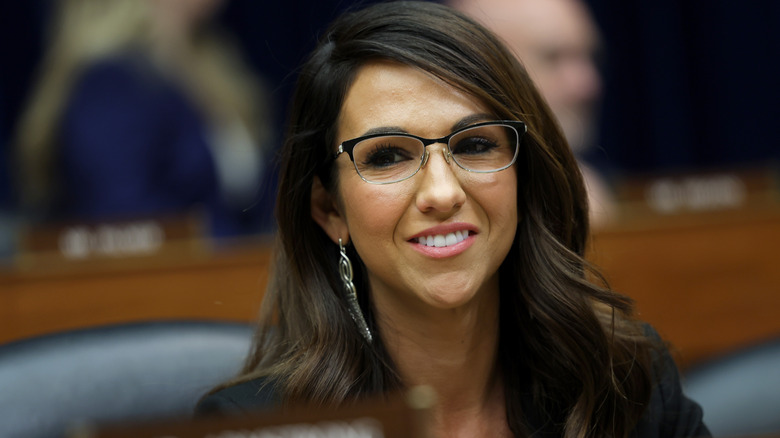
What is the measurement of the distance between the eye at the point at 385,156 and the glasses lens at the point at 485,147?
66mm

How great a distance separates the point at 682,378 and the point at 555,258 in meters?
0.30

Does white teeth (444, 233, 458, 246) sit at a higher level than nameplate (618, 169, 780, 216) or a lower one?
higher

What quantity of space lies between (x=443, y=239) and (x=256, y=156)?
241 cm

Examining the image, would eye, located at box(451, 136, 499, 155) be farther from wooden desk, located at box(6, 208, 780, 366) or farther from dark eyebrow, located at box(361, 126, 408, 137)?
wooden desk, located at box(6, 208, 780, 366)

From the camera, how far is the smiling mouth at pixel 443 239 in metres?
1.26

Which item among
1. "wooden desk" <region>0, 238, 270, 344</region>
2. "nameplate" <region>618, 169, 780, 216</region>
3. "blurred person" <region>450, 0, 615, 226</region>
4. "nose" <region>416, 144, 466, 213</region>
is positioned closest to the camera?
"nose" <region>416, 144, 466, 213</region>

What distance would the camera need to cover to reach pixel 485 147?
4.29 feet

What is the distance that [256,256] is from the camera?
96.9 inches

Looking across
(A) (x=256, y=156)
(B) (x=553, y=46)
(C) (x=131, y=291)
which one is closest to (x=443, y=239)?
(C) (x=131, y=291)

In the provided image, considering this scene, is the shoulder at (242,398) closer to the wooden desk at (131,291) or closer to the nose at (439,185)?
the nose at (439,185)

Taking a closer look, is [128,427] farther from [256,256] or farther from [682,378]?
[256,256]

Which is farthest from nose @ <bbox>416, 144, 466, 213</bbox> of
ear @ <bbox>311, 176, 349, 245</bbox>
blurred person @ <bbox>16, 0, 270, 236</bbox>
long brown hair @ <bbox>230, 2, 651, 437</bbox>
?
blurred person @ <bbox>16, 0, 270, 236</bbox>

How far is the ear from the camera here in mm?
1446

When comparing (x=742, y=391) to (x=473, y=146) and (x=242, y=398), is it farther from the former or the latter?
(x=242, y=398)
